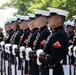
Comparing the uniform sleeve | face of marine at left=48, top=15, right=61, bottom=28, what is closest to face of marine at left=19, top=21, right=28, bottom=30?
face of marine at left=48, top=15, right=61, bottom=28

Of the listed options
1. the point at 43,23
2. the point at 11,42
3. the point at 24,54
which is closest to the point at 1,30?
the point at 11,42

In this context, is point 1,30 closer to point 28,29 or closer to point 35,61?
point 28,29

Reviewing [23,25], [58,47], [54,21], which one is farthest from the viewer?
[23,25]

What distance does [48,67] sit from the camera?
655cm

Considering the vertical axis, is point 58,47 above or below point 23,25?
below

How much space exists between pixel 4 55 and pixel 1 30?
2611 mm

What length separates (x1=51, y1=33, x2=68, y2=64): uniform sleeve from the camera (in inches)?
240

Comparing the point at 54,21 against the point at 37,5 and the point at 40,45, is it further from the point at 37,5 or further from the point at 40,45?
the point at 37,5

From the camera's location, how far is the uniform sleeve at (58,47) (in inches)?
240

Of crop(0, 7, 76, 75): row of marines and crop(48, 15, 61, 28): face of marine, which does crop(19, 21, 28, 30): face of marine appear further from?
crop(48, 15, 61, 28): face of marine

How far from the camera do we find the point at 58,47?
240 inches

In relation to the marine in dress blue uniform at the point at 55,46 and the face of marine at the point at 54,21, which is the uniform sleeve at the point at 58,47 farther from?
the face of marine at the point at 54,21

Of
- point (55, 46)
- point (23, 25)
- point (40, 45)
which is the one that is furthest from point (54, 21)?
point (23, 25)

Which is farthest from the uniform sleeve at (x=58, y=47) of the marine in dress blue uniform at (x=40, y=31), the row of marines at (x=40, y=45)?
the marine in dress blue uniform at (x=40, y=31)
